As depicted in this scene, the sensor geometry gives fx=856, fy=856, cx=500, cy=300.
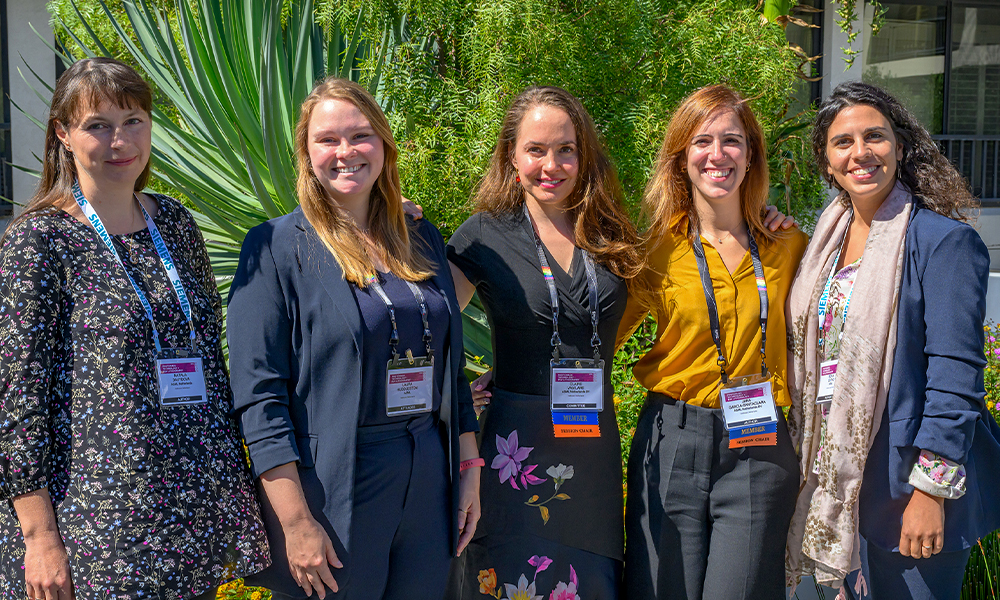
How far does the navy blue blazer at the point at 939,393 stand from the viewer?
2.30 meters

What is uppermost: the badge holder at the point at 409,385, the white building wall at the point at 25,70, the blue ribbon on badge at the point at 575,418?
the white building wall at the point at 25,70

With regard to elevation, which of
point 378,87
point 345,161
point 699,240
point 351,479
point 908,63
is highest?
point 908,63

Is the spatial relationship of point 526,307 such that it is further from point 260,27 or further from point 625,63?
point 260,27

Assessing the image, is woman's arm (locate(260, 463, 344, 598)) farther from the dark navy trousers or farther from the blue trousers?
the blue trousers

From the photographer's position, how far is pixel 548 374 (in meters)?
2.62

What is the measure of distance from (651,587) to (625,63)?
2214 millimetres

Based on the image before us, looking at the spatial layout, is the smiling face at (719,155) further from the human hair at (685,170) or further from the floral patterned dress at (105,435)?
the floral patterned dress at (105,435)

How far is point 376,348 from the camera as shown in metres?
2.21

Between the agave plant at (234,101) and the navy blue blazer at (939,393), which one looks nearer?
the navy blue blazer at (939,393)

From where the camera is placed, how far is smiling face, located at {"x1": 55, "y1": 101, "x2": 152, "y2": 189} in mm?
2090

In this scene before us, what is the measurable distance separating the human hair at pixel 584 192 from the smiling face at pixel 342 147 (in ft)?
2.01

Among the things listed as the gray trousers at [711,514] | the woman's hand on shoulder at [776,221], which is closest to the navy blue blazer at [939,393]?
the gray trousers at [711,514]

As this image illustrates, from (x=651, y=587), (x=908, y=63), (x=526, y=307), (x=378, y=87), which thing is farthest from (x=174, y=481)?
(x=908, y=63)

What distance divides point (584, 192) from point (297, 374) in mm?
1153
